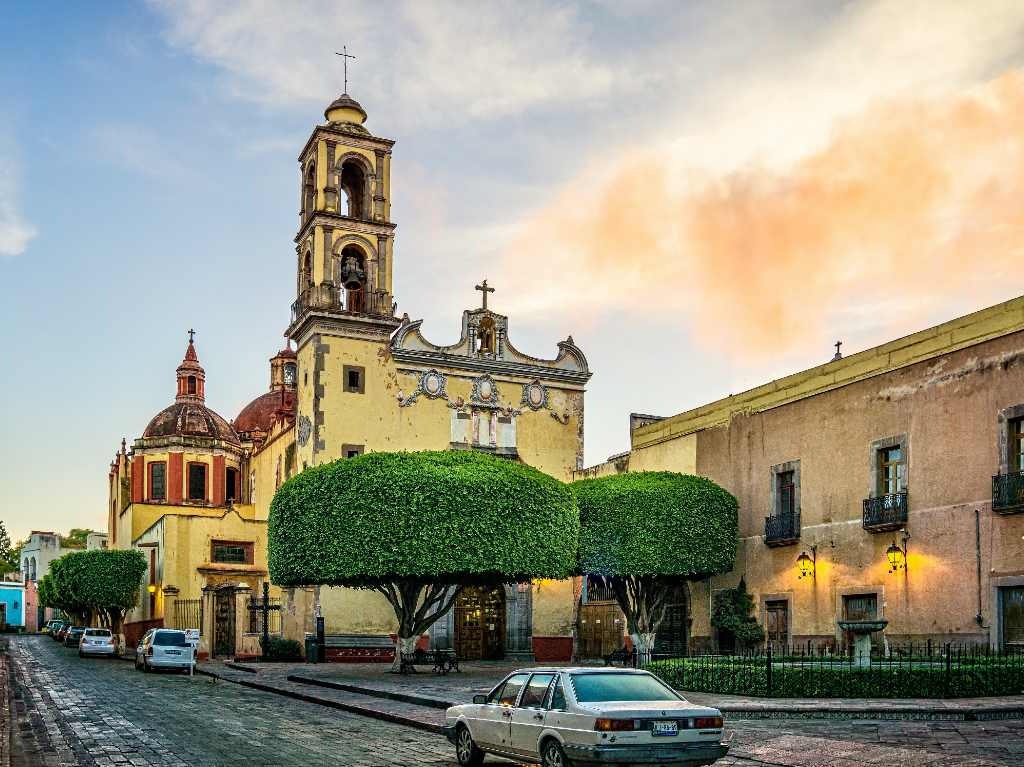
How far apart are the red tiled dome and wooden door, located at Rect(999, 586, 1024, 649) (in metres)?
53.6

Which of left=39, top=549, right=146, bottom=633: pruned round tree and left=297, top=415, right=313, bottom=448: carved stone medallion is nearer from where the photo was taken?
left=297, top=415, right=313, bottom=448: carved stone medallion

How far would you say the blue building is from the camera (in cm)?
11169

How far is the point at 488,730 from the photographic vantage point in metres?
13.3

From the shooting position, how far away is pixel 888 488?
27.3 metres

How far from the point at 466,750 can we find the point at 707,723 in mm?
3527

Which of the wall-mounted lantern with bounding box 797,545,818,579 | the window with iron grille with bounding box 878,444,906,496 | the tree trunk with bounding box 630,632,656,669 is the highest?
the window with iron grille with bounding box 878,444,906,496

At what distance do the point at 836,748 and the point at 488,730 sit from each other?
4.25 meters

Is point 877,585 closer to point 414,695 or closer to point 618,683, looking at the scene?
point 414,695

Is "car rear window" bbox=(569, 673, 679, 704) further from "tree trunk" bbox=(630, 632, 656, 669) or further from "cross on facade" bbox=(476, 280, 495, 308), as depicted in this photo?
"cross on facade" bbox=(476, 280, 495, 308)

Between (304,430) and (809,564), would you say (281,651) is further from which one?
(809,564)

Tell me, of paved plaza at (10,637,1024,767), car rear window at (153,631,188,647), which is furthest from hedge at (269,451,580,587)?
paved plaza at (10,637,1024,767)

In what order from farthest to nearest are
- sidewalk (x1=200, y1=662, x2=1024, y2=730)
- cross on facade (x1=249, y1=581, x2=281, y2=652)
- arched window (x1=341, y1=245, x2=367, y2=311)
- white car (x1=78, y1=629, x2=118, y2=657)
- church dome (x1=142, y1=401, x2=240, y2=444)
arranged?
church dome (x1=142, y1=401, x2=240, y2=444), white car (x1=78, y1=629, x2=118, y2=657), arched window (x1=341, y1=245, x2=367, y2=311), cross on facade (x1=249, y1=581, x2=281, y2=652), sidewalk (x1=200, y1=662, x2=1024, y2=730)

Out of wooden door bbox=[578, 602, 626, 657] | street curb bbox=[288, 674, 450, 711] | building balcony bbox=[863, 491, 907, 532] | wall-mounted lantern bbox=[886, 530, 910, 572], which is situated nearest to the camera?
street curb bbox=[288, 674, 450, 711]

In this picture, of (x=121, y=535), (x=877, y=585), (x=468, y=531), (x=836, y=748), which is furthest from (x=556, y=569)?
(x=121, y=535)
